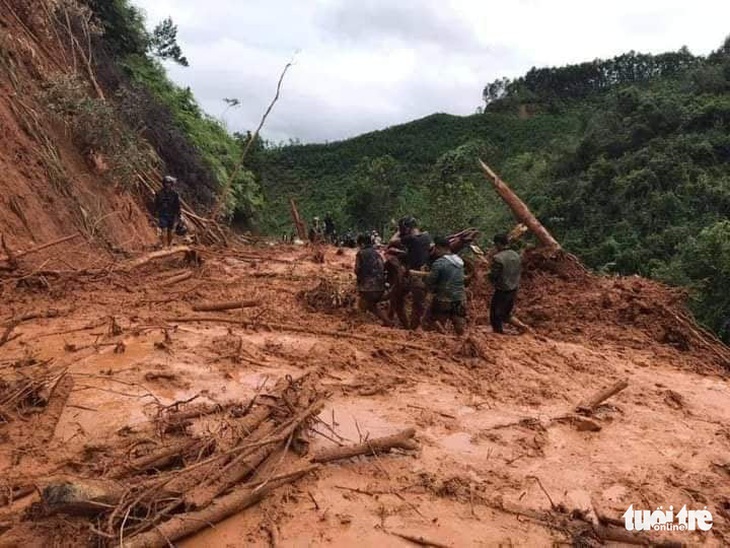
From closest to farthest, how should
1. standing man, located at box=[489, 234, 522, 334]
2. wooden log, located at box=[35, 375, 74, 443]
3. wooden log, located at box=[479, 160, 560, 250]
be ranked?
wooden log, located at box=[35, 375, 74, 443] → standing man, located at box=[489, 234, 522, 334] → wooden log, located at box=[479, 160, 560, 250]

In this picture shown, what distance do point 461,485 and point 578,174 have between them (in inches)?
1226

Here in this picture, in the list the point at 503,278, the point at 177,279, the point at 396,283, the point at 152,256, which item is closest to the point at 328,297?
the point at 396,283

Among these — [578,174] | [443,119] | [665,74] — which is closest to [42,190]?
[578,174]

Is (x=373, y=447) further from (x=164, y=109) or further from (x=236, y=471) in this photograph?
(x=164, y=109)

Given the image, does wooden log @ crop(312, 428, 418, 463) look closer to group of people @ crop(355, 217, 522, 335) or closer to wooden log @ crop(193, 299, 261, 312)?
group of people @ crop(355, 217, 522, 335)

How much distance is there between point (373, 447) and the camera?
14.1 feet

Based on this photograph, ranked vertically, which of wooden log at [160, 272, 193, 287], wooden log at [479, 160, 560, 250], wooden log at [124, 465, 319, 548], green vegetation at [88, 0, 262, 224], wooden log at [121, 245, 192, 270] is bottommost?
wooden log at [124, 465, 319, 548]

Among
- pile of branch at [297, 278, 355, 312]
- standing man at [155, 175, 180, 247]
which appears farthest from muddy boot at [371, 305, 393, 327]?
standing man at [155, 175, 180, 247]

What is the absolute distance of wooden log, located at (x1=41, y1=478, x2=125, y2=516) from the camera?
2990 mm

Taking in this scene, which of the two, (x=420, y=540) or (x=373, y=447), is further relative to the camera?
(x=373, y=447)

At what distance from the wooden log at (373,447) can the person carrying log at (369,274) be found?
3891mm

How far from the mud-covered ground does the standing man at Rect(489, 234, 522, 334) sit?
0.37 metres

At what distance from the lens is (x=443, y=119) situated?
67.4 m

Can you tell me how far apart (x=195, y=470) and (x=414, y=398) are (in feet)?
8.52
